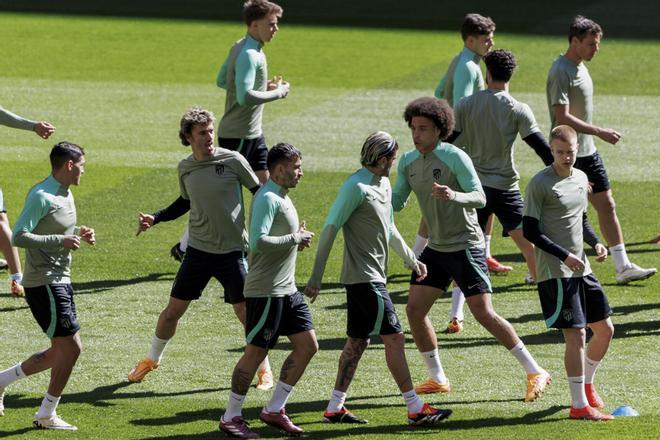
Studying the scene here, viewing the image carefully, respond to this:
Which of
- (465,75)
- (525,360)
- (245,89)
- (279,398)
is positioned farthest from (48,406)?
(465,75)

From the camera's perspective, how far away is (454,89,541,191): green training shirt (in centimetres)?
1243

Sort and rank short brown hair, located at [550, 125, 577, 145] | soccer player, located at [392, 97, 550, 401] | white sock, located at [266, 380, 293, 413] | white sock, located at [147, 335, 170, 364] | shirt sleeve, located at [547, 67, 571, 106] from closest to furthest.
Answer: white sock, located at [266, 380, 293, 413]
short brown hair, located at [550, 125, 577, 145]
soccer player, located at [392, 97, 550, 401]
white sock, located at [147, 335, 170, 364]
shirt sleeve, located at [547, 67, 571, 106]

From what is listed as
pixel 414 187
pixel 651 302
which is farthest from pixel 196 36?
pixel 414 187

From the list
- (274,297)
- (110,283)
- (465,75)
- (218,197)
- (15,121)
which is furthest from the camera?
(110,283)

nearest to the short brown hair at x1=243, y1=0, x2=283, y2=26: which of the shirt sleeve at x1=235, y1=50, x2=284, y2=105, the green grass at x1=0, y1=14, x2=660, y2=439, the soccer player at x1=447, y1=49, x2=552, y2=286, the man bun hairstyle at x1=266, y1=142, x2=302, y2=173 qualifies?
the shirt sleeve at x1=235, y1=50, x2=284, y2=105

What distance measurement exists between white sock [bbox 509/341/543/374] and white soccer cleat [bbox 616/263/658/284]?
12.1ft

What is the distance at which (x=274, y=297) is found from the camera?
980cm

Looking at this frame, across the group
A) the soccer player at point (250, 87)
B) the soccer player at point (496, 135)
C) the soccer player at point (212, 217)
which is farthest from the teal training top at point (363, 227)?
the soccer player at point (250, 87)

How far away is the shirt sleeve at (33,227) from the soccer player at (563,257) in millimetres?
3276

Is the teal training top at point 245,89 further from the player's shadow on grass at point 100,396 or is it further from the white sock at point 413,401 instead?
the white sock at point 413,401

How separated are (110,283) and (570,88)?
490cm

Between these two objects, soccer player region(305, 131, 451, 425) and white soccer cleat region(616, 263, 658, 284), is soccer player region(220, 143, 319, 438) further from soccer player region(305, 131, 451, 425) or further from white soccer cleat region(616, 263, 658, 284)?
white soccer cleat region(616, 263, 658, 284)

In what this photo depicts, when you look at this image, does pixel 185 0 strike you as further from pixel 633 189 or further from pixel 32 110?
pixel 633 189

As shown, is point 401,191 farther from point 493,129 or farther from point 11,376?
point 11,376
